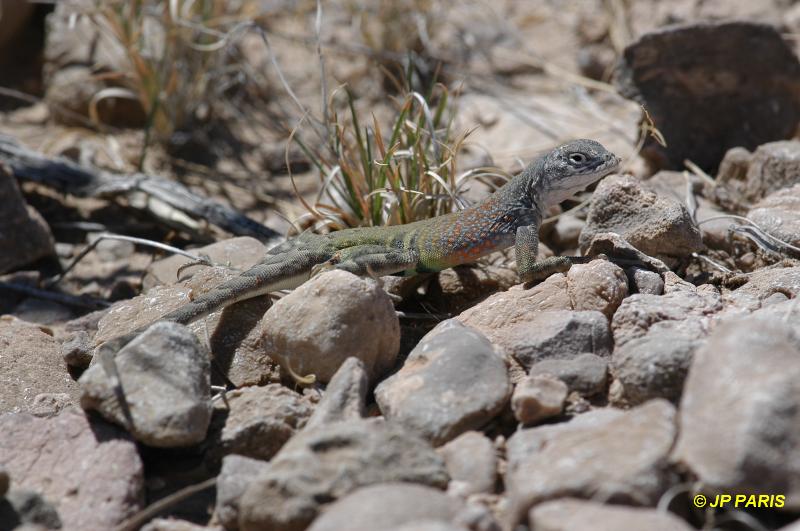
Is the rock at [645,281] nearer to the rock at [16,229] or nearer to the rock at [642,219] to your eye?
the rock at [642,219]

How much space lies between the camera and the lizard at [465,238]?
4.16m

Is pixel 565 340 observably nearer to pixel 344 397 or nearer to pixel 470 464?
pixel 470 464

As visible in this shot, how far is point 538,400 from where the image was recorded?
3008 millimetres

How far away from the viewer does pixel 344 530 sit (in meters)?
2.30

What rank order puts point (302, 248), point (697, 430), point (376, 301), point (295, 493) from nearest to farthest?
point (697, 430) → point (295, 493) → point (376, 301) → point (302, 248)

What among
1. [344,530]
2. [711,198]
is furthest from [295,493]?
[711,198]

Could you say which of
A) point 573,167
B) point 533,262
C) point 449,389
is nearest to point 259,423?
point 449,389

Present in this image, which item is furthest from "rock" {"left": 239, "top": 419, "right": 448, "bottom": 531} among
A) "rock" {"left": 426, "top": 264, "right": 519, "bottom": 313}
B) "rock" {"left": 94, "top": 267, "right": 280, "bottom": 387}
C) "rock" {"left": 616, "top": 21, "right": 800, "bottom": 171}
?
"rock" {"left": 616, "top": 21, "right": 800, "bottom": 171}

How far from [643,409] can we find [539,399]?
1.33 feet

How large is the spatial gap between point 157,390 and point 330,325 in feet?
2.48

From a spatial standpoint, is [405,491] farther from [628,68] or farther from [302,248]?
[628,68]

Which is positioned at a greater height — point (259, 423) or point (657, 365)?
point (657, 365)

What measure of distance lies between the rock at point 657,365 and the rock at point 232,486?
1.41m
